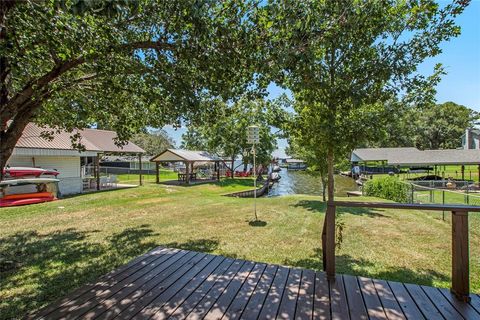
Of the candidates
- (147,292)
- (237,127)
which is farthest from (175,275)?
(237,127)

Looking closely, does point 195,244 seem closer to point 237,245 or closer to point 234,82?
point 237,245

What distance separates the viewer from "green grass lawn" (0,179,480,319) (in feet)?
13.7

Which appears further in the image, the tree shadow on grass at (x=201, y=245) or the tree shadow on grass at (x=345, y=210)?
the tree shadow on grass at (x=345, y=210)

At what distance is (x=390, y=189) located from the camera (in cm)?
1393

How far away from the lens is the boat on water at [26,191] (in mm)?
10172

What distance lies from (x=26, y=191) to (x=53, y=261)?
8.44m

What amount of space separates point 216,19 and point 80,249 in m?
5.22

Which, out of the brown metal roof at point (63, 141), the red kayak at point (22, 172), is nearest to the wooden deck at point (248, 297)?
the brown metal roof at point (63, 141)

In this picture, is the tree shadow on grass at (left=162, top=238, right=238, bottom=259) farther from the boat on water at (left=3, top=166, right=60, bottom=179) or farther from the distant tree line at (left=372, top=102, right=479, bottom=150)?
the distant tree line at (left=372, top=102, right=479, bottom=150)

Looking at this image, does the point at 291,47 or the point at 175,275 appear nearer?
the point at 291,47

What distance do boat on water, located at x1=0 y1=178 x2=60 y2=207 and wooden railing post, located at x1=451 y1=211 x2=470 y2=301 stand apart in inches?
509

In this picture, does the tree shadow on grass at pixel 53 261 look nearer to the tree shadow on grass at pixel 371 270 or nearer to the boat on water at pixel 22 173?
the tree shadow on grass at pixel 371 270

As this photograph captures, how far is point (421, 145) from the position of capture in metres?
44.8

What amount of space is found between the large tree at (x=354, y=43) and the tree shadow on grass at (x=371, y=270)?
2647 millimetres
